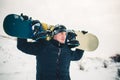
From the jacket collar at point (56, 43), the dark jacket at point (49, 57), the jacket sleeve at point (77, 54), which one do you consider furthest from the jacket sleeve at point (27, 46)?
the jacket sleeve at point (77, 54)

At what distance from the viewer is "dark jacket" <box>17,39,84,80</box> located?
107 inches

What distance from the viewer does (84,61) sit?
2934 mm

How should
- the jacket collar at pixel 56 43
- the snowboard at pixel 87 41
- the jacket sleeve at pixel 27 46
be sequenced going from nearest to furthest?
the jacket sleeve at pixel 27 46
the jacket collar at pixel 56 43
the snowboard at pixel 87 41

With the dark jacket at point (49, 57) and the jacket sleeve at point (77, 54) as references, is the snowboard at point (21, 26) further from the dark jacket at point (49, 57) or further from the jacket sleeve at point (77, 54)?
the jacket sleeve at point (77, 54)

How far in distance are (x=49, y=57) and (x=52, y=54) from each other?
52mm

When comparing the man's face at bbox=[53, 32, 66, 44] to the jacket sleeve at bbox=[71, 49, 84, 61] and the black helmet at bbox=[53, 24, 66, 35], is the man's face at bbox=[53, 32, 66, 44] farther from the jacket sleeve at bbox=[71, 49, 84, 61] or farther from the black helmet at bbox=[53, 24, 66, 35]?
the jacket sleeve at bbox=[71, 49, 84, 61]

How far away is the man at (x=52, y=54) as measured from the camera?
2.73 meters

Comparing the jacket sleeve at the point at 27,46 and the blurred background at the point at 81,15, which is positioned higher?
the blurred background at the point at 81,15

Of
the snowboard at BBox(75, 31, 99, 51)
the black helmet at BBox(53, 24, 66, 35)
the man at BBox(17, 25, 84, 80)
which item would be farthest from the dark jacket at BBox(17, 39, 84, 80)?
the snowboard at BBox(75, 31, 99, 51)

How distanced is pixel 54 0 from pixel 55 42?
560 millimetres

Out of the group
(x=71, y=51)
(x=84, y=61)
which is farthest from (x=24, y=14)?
(x=84, y=61)

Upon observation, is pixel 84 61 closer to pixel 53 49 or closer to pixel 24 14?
pixel 53 49

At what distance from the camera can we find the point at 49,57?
109 inches

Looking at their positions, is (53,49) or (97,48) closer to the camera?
(53,49)
